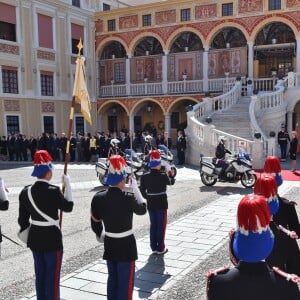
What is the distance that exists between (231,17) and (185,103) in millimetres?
6709

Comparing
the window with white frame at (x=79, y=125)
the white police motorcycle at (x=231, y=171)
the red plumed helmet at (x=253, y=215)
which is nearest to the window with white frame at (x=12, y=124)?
the window with white frame at (x=79, y=125)

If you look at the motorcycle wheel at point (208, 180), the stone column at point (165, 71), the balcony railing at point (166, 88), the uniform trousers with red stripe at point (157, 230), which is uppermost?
the stone column at point (165, 71)

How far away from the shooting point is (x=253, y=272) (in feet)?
7.79

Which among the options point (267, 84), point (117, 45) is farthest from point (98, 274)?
point (117, 45)

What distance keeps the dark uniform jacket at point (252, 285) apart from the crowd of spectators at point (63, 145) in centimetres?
1777

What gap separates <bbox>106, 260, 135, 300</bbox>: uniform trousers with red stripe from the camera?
13.8 ft

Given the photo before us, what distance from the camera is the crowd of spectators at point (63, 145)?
20797 millimetres

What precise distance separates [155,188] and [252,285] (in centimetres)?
447

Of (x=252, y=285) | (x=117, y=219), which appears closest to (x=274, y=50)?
(x=117, y=219)

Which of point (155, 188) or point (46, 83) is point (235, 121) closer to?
point (46, 83)

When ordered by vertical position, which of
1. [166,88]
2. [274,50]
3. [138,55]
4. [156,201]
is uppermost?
[138,55]

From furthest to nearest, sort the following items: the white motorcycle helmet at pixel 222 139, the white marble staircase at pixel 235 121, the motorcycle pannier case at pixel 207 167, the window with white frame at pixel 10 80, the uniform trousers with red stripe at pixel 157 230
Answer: the window with white frame at pixel 10 80 < the white marble staircase at pixel 235 121 < the white motorcycle helmet at pixel 222 139 < the motorcycle pannier case at pixel 207 167 < the uniform trousers with red stripe at pixel 157 230

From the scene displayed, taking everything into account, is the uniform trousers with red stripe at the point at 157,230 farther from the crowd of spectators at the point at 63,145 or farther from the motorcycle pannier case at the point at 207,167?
the crowd of spectators at the point at 63,145

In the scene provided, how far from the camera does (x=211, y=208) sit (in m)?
9.89
